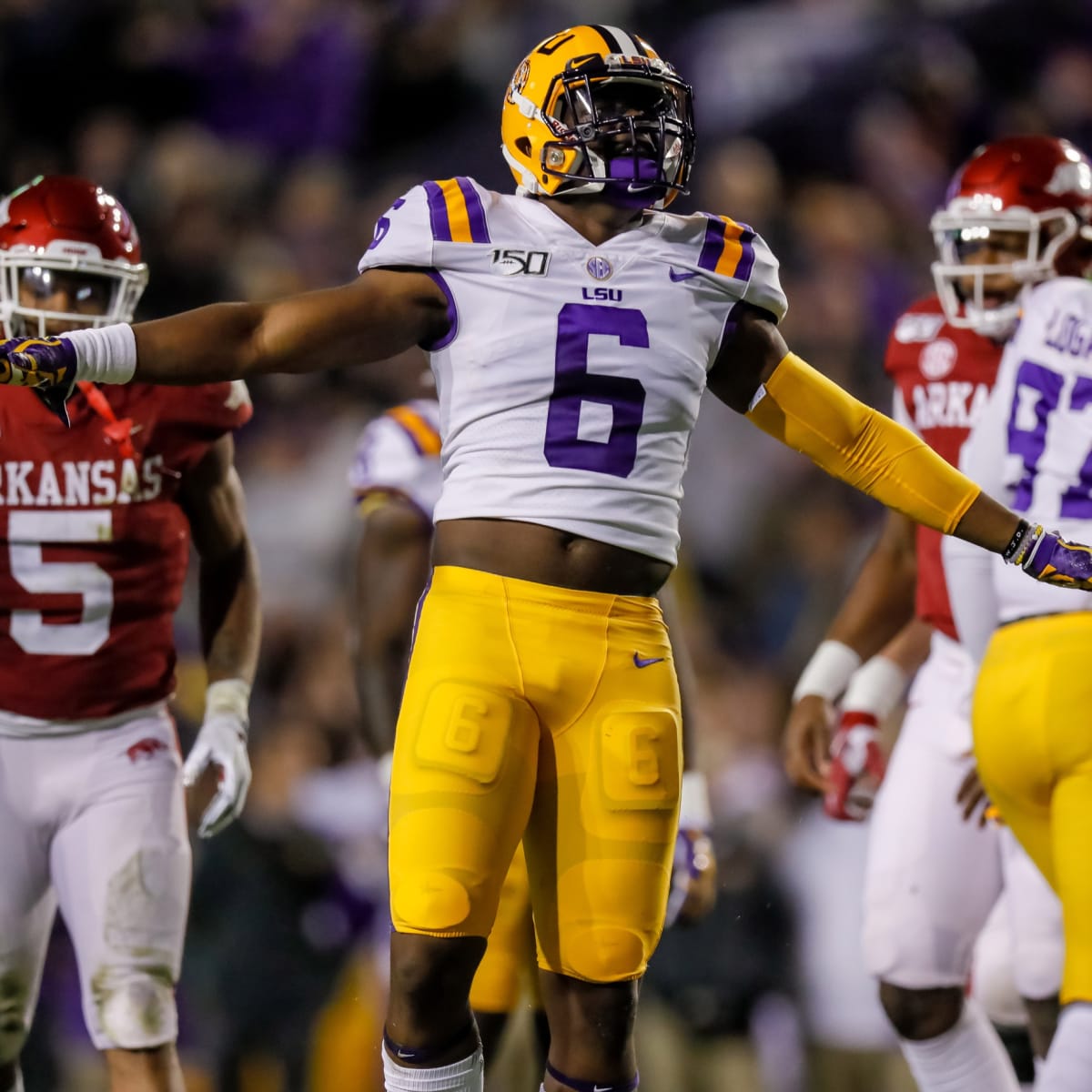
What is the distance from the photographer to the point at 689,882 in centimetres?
350

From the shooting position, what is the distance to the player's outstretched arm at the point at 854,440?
2.90 m

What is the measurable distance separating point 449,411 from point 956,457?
4.66ft

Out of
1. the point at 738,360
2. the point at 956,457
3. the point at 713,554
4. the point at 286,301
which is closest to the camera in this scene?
the point at 286,301

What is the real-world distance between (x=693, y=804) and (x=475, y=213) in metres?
1.41

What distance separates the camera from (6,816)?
3.22 meters

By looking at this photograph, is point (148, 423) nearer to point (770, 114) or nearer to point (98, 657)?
point (98, 657)

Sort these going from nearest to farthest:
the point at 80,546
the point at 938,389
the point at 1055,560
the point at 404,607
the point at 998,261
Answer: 1. the point at 1055,560
2. the point at 80,546
3. the point at 998,261
4. the point at 938,389
5. the point at 404,607

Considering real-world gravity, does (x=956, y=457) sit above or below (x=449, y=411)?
below

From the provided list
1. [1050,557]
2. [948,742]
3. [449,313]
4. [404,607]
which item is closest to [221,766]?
[404,607]

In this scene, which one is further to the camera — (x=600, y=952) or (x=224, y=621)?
(x=224, y=621)

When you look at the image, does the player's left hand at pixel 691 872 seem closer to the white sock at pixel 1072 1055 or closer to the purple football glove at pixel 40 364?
the white sock at pixel 1072 1055

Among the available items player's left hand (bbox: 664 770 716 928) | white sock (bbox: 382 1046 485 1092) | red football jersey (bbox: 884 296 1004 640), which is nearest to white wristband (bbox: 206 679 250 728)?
player's left hand (bbox: 664 770 716 928)

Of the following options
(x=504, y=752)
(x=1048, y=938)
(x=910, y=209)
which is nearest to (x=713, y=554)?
(x=910, y=209)

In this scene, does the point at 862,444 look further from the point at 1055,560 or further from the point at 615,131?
the point at 615,131
